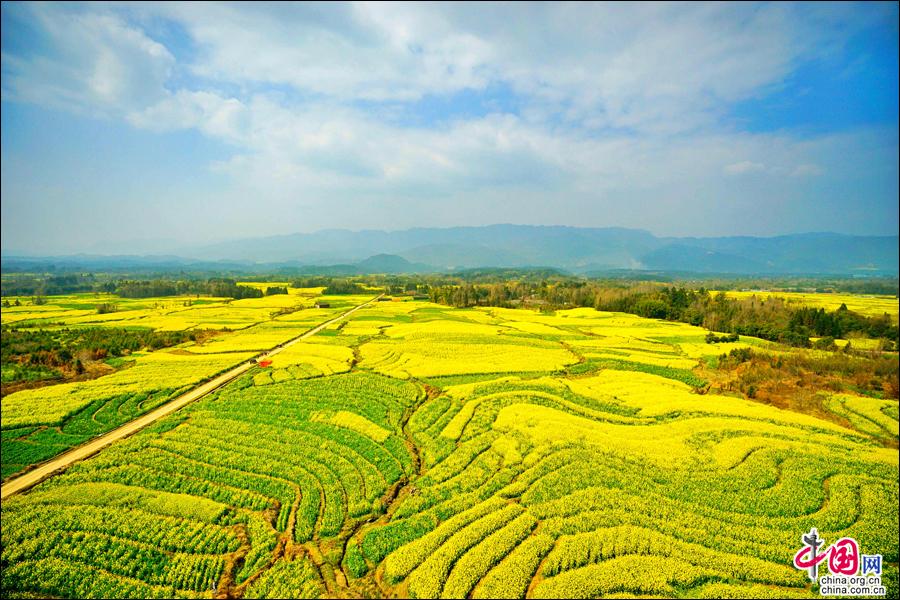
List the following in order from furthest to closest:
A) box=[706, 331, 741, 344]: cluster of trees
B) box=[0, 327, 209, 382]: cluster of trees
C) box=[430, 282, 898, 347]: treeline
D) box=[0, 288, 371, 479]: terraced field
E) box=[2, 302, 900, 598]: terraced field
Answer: box=[430, 282, 898, 347]: treeline
box=[706, 331, 741, 344]: cluster of trees
box=[0, 327, 209, 382]: cluster of trees
box=[0, 288, 371, 479]: terraced field
box=[2, 302, 900, 598]: terraced field

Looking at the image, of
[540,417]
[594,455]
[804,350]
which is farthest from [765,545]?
[804,350]

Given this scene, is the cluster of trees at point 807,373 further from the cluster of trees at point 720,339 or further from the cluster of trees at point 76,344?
the cluster of trees at point 76,344

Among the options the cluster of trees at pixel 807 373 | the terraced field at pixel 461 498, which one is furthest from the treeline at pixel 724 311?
the terraced field at pixel 461 498

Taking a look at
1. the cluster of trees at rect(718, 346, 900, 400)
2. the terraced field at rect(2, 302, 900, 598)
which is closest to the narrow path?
the terraced field at rect(2, 302, 900, 598)

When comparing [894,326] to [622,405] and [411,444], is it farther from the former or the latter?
[411,444]

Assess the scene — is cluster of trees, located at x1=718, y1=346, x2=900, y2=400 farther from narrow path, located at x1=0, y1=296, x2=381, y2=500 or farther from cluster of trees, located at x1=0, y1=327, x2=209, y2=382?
cluster of trees, located at x1=0, y1=327, x2=209, y2=382

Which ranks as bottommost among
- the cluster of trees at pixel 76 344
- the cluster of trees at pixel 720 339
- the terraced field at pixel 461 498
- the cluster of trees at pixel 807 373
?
the terraced field at pixel 461 498

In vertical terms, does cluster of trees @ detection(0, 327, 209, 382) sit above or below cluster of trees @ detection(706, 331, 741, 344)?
above
